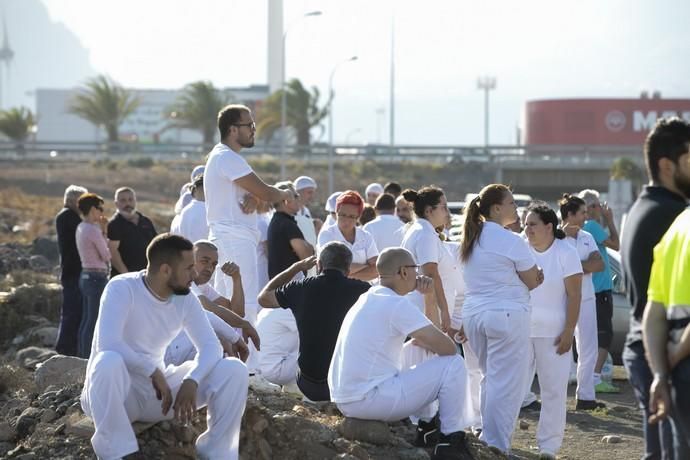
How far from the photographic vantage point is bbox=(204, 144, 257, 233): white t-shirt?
10219 mm

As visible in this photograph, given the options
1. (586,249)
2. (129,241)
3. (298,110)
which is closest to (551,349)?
(586,249)

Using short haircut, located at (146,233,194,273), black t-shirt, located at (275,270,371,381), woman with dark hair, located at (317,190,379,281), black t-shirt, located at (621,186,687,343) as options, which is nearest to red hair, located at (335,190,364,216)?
woman with dark hair, located at (317,190,379,281)

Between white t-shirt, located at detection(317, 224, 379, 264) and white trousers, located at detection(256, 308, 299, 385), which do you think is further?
white t-shirt, located at detection(317, 224, 379, 264)

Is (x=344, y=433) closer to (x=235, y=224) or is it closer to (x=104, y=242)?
(x=235, y=224)

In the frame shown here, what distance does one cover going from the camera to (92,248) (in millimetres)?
13703

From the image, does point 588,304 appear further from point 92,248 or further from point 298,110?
point 298,110

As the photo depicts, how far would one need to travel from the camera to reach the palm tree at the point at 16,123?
2601 inches

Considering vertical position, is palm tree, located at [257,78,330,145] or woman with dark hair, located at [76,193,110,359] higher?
palm tree, located at [257,78,330,145]

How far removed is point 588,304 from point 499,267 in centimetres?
298

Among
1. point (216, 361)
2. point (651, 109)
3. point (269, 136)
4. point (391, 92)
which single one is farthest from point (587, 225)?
point (651, 109)

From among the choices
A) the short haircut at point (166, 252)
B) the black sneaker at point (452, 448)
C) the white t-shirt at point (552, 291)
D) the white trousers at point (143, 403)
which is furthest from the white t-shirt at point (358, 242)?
the short haircut at point (166, 252)

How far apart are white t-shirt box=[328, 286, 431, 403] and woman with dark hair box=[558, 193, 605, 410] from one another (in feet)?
12.5

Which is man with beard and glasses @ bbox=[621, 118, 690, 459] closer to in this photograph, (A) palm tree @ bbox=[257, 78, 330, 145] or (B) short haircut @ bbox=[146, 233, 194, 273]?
(B) short haircut @ bbox=[146, 233, 194, 273]

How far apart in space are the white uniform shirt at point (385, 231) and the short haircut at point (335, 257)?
4031 mm
